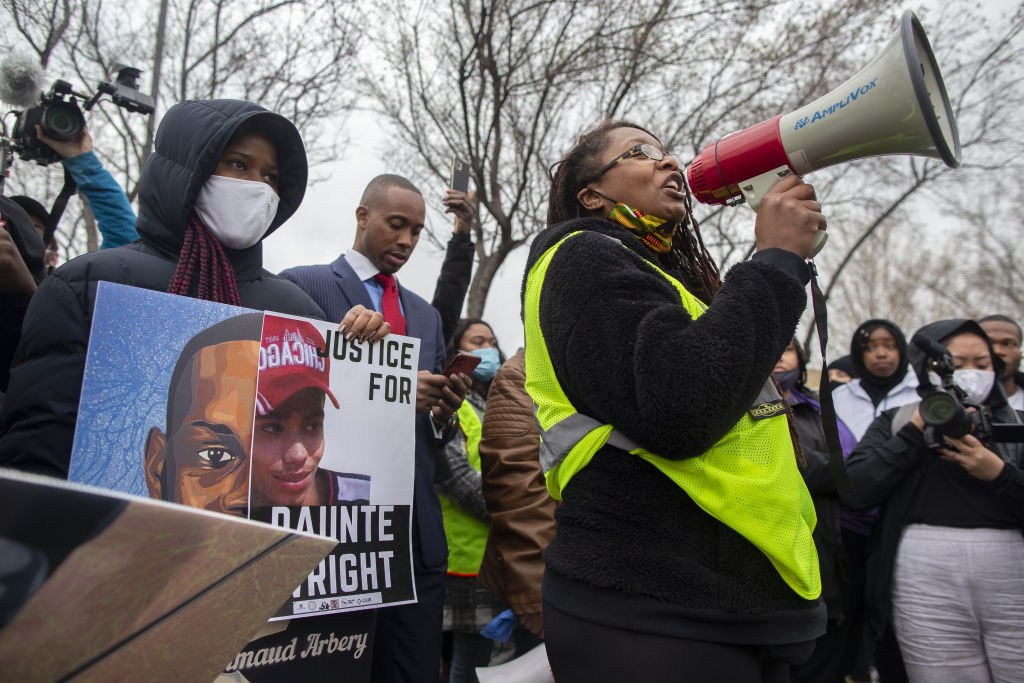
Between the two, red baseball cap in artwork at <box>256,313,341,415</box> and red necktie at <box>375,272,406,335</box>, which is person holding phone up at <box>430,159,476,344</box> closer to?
red necktie at <box>375,272,406,335</box>

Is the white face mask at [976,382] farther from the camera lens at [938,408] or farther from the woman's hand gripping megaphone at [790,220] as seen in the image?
the woman's hand gripping megaphone at [790,220]

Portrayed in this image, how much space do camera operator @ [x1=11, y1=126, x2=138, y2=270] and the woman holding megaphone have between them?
2.08 metres

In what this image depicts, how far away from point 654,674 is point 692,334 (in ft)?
2.02

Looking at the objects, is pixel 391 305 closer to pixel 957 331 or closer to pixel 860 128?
pixel 860 128

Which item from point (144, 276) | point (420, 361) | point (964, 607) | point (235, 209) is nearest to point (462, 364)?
point (420, 361)

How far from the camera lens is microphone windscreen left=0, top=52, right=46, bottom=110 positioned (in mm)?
2988

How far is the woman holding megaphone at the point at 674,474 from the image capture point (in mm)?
1275

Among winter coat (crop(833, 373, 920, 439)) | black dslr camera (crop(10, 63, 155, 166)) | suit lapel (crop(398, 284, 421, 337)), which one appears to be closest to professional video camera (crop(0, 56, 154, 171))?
black dslr camera (crop(10, 63, 155, 166))

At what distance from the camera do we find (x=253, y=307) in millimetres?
1970

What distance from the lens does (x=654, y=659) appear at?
1288 mm

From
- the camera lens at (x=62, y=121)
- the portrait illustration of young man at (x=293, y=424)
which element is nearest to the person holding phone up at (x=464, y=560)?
the portrait illustration of young man at (x=293, y=424)

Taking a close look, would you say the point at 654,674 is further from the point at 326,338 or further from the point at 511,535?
the point at 511,535

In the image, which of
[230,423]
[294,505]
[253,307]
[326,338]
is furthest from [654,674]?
[253,307]

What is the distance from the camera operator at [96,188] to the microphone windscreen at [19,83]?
17.6 inches
